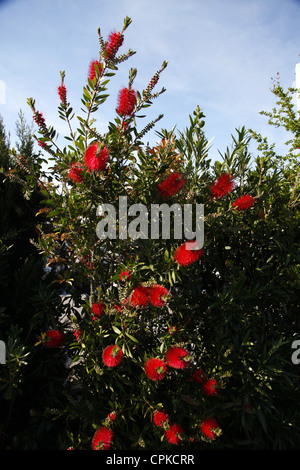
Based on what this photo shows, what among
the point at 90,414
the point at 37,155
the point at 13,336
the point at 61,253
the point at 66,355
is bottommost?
the point at 90,414

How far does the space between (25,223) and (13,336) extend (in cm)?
91

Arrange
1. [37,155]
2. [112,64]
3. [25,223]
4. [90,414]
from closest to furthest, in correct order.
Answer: [112,64] < [90,414] < [25,223] < [37,155]

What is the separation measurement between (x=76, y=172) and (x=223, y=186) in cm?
89

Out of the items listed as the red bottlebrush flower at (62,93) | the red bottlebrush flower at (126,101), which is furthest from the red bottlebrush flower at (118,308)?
the red bottlebrush flower at (62,93)

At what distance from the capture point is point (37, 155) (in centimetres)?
301

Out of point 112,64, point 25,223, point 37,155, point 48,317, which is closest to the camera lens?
point 112,64

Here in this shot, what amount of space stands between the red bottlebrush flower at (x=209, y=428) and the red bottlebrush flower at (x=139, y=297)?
790 millimetres

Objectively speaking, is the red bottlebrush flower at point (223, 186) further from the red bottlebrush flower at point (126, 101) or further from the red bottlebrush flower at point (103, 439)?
the red bottlebrush flower at point (103, 439)

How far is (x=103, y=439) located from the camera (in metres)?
2.00

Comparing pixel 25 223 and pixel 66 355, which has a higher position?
pixel 25 223

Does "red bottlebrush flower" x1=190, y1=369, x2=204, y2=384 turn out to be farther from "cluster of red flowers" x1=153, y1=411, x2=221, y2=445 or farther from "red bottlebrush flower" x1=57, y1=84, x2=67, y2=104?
"red bottlebrush flower" x1=57, y1=84, x2=67, y2=104

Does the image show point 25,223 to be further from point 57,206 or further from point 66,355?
point 66,355

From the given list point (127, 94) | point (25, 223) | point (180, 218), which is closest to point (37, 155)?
point (25, 223)

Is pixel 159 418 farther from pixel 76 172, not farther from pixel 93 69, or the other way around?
pixel 93 69
